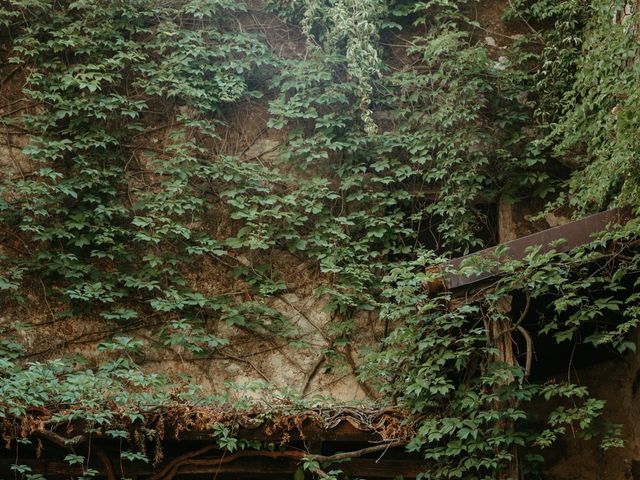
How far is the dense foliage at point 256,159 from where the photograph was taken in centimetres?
756

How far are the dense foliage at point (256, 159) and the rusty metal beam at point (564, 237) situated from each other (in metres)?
1.93

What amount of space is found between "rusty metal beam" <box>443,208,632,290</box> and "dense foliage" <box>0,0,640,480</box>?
1.93m

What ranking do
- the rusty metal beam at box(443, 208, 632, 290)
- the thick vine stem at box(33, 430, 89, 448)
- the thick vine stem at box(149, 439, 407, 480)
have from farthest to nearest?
the thick vine stem at box(149, 439, 407, 480)
the thick vine stem at box(33, 430, 89, 448)
the rusty metal beam at box(443, 208, 632, 290)

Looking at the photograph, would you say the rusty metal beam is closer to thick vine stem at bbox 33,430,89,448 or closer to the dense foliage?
the dense foliage

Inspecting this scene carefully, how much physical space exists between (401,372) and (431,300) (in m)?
0.63

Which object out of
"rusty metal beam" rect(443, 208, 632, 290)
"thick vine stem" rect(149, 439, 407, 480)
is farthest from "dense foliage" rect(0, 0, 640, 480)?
"rusty metal beam" rect(443, 208, 632, 290)

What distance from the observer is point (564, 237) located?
5027mm

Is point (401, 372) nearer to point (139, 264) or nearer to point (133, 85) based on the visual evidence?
point (139, 264)

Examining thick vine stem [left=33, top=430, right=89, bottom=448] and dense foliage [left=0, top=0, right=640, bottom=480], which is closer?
thick vine stem [left=33, top=430, right=89, bottom=448]

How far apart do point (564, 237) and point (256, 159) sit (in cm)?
398

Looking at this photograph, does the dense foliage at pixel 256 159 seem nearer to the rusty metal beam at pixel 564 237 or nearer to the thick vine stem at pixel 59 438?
the thick vine stem at pixel 59 438

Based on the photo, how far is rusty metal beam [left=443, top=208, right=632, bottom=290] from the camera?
4.96 metres

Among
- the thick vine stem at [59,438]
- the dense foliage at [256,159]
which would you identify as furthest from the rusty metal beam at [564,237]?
the thick vine stem at [59,438]

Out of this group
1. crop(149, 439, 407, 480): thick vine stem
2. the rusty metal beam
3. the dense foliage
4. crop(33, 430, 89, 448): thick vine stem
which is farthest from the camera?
the dense foliage
